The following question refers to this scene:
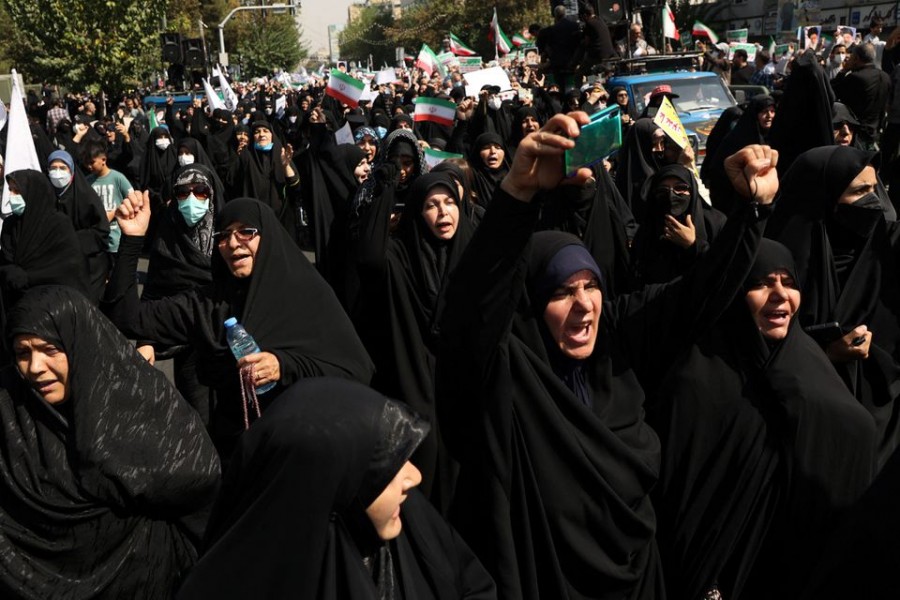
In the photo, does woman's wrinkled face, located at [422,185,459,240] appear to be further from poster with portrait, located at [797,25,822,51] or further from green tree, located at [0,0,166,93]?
green tree, located at [0,0,166,93]

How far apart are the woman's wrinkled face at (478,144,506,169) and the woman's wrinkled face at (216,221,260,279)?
3.17 m

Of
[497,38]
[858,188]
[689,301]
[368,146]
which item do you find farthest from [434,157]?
[497,38]

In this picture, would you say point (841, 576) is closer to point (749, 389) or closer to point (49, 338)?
point (749, 389)

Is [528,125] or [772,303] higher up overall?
[772,303]

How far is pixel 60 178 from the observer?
7152 mm

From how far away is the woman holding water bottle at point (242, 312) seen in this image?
12.5 feet

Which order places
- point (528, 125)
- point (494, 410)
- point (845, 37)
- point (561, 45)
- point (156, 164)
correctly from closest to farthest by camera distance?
point (494, 410) < point (528, 125) < point (156, 164) < point (561, 45) < point (845, 37)

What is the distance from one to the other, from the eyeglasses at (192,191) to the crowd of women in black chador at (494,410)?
865 millimetres

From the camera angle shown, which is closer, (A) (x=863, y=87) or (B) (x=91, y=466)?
(B) (x=91, y=466)

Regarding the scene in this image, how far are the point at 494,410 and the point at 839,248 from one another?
6.25 feet

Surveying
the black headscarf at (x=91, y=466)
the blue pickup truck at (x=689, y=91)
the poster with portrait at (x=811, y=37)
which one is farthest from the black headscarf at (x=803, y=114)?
the poster with portrait at (x=811, y=37)

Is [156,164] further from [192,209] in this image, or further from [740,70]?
[740,70]

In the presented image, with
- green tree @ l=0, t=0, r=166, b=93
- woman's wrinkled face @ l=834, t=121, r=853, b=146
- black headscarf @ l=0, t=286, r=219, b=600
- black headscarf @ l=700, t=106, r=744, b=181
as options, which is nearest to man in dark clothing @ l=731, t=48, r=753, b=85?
black headscarf @ l=700, t=106, r=744, b=181

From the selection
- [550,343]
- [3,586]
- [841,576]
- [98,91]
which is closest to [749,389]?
[550,343]
